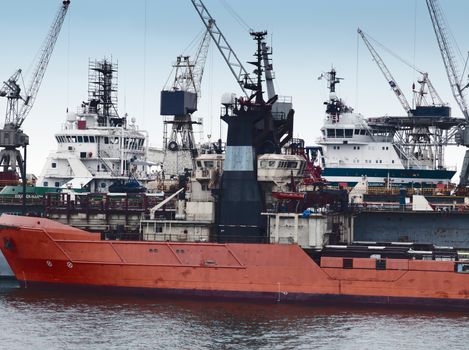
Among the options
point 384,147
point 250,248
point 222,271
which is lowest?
point 222,271

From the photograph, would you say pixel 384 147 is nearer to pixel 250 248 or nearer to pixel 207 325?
pixel 250 248

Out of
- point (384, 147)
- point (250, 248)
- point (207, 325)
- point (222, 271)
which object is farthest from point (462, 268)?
point (384, 147)

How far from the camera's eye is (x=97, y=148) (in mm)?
85500

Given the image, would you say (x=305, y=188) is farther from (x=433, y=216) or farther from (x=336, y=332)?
(x=336, y=332)

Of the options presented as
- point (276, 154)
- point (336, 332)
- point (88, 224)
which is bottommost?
point (336, 332)

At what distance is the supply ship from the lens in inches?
2169

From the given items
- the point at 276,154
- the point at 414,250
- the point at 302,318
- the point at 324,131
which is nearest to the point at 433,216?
the point at 414,250

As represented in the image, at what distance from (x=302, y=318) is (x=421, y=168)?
38166 mm

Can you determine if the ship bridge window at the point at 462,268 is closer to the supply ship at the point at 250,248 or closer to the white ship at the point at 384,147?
the supply ship at the point at 250,248

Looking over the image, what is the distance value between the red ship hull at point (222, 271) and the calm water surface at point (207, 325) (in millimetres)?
930

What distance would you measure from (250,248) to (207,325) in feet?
23.6

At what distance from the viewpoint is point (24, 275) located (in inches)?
2330

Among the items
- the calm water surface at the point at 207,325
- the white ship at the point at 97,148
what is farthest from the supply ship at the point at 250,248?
the white ship at the point at 97,148

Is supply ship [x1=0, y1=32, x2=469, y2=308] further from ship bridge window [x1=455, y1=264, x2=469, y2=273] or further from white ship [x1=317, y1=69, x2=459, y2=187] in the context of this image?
white ship [x1=317, y1=69, x2=459, y2=187]
